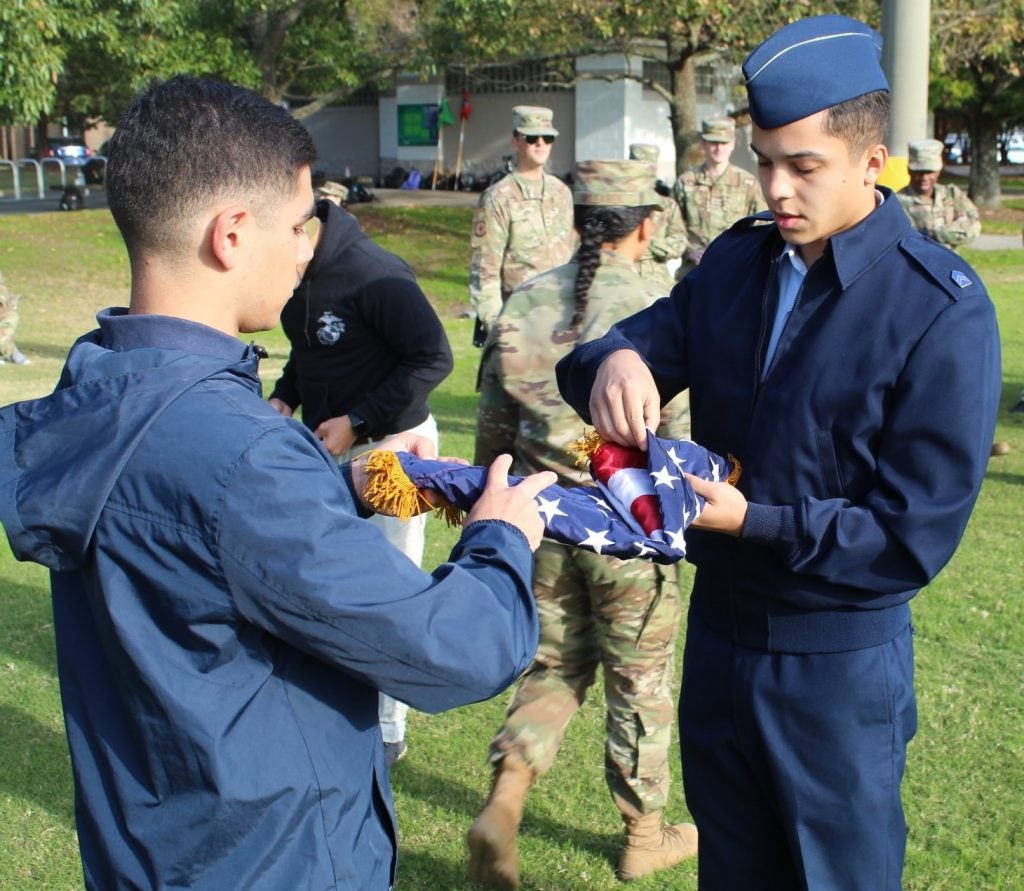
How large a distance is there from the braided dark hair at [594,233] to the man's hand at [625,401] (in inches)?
50.5

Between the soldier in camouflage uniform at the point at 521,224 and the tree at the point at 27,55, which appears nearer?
the soldier in camouflage uniform at the point at 521,224

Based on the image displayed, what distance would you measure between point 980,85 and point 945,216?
77.6 ft

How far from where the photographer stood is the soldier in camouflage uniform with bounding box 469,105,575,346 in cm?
957

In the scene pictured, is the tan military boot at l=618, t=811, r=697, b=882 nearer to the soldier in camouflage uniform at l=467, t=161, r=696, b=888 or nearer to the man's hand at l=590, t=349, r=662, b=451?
the soldier in camouflage uniform at l=467, t=161, r=696, b=888

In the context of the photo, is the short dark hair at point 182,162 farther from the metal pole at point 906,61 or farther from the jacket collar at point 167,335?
the metal pole at point 906,61

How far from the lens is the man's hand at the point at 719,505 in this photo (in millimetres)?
2357

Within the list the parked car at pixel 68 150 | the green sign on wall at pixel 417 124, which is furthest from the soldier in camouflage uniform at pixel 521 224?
the parked car at pixel 68 150

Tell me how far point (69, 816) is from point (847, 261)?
11.3ft

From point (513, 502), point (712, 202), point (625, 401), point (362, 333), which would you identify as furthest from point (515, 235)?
point (513, 502)

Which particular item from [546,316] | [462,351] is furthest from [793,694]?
[462,351]

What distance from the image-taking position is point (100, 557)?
176 cm

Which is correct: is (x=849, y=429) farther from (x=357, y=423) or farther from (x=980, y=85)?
(x=980, y=85)

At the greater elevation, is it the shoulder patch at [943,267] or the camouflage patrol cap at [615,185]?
the camouflage patrol cap at [615,185]

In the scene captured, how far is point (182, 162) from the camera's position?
1.87m
